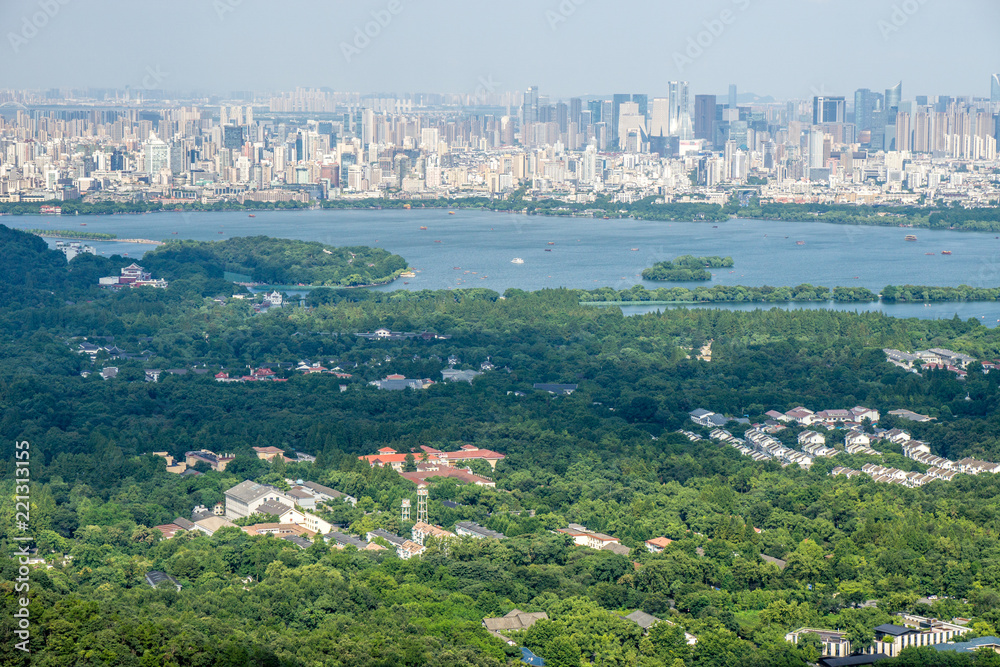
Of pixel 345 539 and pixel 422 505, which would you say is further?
pixel 422 505

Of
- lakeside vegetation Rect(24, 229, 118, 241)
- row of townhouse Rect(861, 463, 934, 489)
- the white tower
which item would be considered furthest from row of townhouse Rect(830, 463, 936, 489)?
lakeside vegetation Rect(24, 229, 118, 241)

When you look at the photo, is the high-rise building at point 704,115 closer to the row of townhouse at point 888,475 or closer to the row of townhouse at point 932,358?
the row of townhouse at point 932,358

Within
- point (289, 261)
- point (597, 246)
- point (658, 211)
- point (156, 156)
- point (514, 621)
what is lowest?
point (514, 621)

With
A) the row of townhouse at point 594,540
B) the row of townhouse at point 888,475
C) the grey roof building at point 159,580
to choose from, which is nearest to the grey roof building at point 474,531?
the row of townhouse at point 594,540

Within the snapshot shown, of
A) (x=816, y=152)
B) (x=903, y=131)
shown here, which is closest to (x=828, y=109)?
(x=903, y=131)

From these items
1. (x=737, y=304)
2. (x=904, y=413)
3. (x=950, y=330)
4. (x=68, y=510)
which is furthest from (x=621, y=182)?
(x=68, y=510)

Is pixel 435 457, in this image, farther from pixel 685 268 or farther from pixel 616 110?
pixel 616 110

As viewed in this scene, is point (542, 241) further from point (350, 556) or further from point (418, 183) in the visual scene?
point (350, 556)
